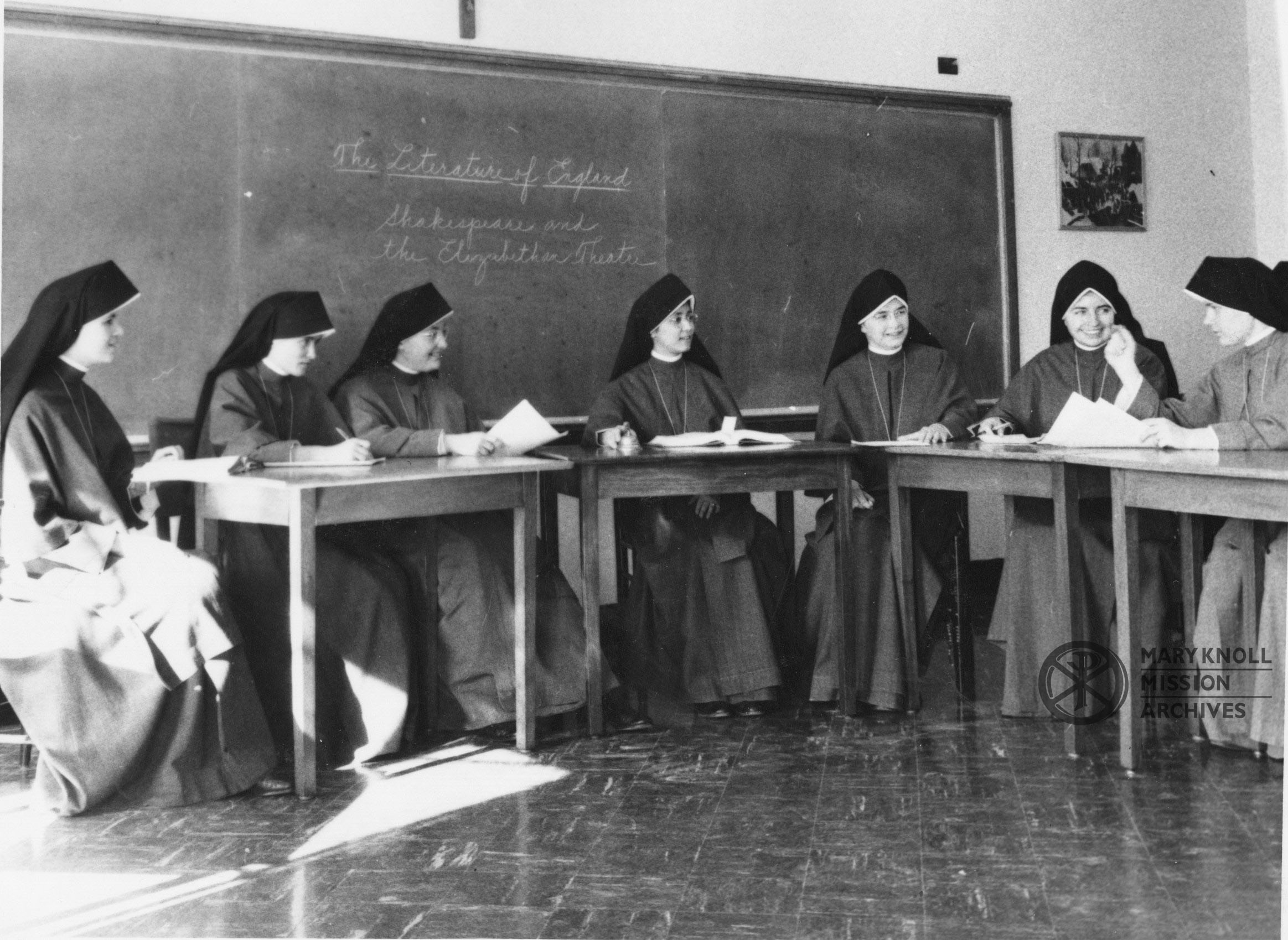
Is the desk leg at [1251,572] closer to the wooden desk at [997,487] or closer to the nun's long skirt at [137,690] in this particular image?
the wooden desk at [997,487]

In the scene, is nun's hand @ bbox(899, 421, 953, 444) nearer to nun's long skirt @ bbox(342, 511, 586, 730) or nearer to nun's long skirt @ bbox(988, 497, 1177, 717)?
nun's long skirt @ bbox(988, 497, 1177, 717)

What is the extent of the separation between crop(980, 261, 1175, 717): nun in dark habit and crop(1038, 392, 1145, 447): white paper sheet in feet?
1.35

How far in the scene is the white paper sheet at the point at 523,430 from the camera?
3695 mm

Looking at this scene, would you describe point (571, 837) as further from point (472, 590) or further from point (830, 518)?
point (830, 518)

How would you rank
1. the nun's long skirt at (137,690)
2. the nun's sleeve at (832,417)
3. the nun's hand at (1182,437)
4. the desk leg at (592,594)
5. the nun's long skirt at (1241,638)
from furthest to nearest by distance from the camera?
the nun's sleeve at (832,417)
the desk leg at (592,594)
the nun's hand at (1182,437)
the nun's long skirt at (1241,638)
the nun's long skirt at (137,690)

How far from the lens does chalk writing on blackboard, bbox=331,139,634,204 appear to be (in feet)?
14.2

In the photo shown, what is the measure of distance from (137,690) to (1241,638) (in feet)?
9.68

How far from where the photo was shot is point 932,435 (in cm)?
402

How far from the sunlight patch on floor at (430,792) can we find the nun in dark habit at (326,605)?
22 centimetres

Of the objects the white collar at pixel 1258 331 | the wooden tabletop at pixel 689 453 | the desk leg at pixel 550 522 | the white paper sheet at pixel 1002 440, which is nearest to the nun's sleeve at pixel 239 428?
the wooden tabletop at pixel 689 453

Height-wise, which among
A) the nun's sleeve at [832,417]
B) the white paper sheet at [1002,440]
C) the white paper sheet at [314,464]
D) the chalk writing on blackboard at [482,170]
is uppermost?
the chalk writing on blackboard at [482,170]

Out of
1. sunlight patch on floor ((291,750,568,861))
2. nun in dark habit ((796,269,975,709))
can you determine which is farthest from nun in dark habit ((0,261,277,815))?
nun in dark habit ((796,269,975,709))

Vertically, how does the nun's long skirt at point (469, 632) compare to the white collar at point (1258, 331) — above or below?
below

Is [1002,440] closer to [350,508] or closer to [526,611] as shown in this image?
[526,611]
